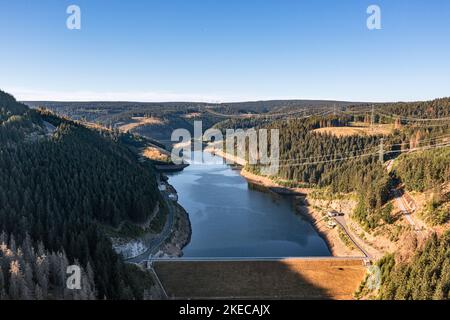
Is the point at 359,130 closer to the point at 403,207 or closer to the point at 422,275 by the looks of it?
the point at 403,207

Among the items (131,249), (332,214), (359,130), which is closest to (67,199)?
(131,249)

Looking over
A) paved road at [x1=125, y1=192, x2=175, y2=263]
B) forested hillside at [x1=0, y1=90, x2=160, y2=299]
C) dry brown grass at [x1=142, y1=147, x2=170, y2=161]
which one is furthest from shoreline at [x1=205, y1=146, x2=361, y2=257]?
dry brown grass at [x1=142, y1=147, x2=170, y2=161]

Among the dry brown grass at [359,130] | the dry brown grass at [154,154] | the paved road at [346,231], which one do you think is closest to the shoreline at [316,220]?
the paved road at [346,231]

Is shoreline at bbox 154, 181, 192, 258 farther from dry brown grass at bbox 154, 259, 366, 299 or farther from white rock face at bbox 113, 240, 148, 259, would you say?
dry brown grass at bbox 154, 259, 366, 299

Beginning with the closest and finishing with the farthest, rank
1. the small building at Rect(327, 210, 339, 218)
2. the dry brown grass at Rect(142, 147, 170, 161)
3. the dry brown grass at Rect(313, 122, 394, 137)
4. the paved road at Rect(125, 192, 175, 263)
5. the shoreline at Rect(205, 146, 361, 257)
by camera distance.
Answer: the paved road at Rect(125, 192, 175, 263) < the shoreline at Rect(205, 146, 361, 257) < the small building at Rect(327, 210, 339, 218) < the dry brown grass at Rect(313, 122, 394, 137) < the dry brown grass at Rect(142, 147, 170, 161)
